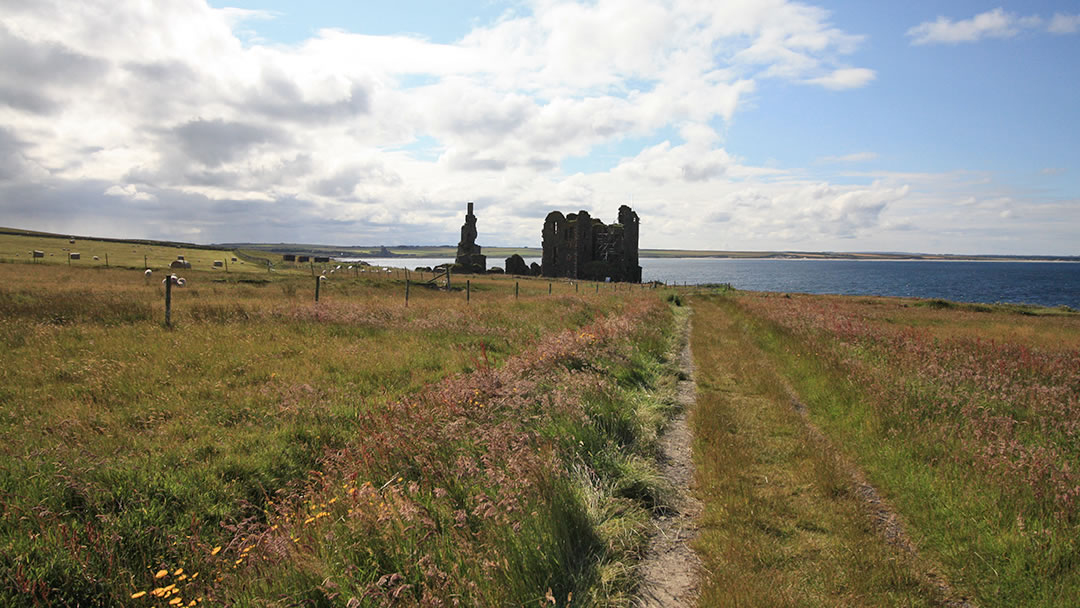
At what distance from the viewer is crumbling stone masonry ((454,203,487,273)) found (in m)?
86.4

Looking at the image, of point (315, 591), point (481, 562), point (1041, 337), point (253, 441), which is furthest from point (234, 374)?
point (1041, 337)

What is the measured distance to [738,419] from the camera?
9.09 m

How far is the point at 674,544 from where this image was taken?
501 cm

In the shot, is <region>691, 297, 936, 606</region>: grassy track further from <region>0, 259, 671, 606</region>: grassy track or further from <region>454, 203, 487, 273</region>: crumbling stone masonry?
<region>454, 203, 487, 273</region>: crumbling stone masonry

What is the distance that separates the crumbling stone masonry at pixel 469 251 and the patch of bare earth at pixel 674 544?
7905 centimetres

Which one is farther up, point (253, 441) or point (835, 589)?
point (253, 441)

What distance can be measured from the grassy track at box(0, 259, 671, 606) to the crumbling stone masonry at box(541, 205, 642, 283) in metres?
71.0

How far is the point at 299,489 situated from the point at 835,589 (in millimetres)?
5467

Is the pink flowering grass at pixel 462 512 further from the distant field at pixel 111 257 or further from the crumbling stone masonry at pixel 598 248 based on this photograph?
the crumbling stone masonry at pixel 598 248

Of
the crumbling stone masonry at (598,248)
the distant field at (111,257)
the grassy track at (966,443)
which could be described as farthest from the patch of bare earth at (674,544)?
the crumbling stone masonry at (598,248)

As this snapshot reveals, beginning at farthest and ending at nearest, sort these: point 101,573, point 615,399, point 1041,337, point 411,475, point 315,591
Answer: point 1041,337 < point 615,399 < point 411,475 < point 101,573 < point 315,591

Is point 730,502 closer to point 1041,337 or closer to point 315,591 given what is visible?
point 315,591

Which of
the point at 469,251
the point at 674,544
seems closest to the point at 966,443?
the point at 674,544

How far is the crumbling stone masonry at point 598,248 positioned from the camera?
268 ft
